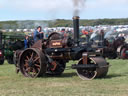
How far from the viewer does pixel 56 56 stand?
952 cm

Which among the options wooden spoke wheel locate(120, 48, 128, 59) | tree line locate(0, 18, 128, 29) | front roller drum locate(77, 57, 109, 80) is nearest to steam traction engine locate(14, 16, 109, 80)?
front roller drum locate(77, 57, 109, 80)

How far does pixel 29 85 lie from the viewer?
777 cm

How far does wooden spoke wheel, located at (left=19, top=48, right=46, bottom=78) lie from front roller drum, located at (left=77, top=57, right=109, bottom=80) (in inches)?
41.0

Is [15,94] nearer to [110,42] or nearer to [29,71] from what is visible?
[29,71]

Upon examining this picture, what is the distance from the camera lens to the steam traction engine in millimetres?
8906

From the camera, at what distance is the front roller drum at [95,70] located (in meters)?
8.63

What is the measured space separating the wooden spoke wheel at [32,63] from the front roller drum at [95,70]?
1.04 meters

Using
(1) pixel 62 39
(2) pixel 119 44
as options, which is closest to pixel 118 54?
(2) pixel 119 44

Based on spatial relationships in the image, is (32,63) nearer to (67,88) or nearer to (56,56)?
(56,56)

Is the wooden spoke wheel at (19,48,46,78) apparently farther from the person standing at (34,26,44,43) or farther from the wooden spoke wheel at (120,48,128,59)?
the wooden spoke wheel at (120,48,128,59)

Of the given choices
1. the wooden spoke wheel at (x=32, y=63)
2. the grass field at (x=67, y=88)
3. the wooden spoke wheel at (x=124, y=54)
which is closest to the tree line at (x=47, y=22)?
the wooden spoke wheel at (x=124, y=54)

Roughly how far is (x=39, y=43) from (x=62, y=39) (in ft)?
2.28

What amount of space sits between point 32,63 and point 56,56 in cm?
72

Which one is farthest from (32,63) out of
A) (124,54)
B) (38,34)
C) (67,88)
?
(124,54)
